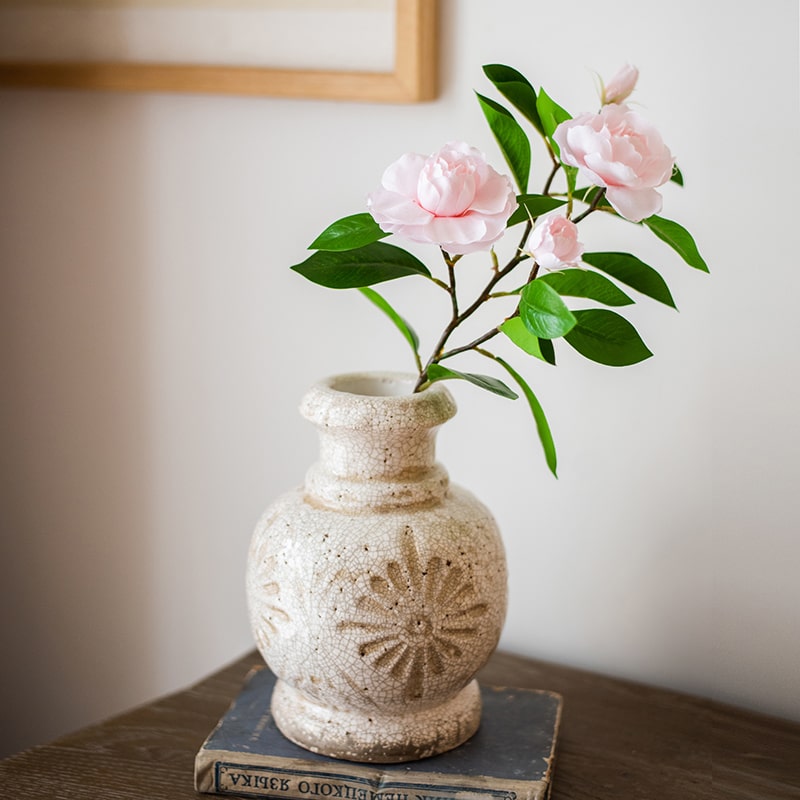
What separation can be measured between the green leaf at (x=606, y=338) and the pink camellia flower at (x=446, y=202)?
0.31ft

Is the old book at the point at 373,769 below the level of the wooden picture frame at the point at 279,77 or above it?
below

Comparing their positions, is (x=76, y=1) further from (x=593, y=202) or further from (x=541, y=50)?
(x=593, y=202)

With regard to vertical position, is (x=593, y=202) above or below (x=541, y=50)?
below

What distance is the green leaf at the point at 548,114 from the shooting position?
679 millimetres

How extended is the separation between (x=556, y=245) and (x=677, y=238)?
0.40ft

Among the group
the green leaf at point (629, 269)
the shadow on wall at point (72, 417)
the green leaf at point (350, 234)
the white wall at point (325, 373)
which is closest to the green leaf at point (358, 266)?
the green leaf at point (350, 234)

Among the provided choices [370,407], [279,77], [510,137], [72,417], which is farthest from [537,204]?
[72,417]

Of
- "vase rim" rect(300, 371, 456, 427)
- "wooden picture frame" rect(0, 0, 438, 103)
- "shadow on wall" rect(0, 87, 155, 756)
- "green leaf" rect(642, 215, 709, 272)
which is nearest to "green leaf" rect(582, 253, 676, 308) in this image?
"green leaf" rect(642, 215, 709, 272)

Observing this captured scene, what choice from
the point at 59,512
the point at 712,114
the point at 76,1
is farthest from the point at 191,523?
the point at 712,114

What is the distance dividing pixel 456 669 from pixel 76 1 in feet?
2.62

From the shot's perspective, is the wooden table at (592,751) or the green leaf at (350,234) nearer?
the green leaf at (350,234)

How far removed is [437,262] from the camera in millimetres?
970

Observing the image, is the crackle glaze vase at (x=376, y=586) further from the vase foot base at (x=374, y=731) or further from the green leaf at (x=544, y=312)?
the green leaf at (x=544, y=312)

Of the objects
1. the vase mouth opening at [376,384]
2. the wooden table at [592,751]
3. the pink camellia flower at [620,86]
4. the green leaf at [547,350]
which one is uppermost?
the pink camellia flower at [620,86]
